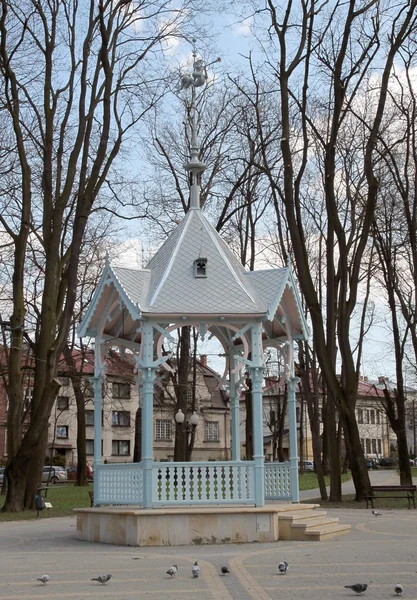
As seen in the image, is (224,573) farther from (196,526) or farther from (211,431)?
(211,431)

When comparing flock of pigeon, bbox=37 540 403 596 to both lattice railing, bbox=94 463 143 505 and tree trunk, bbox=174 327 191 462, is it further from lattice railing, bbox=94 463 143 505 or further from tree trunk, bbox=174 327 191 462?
tree trunk, bbox=174 327 191 462

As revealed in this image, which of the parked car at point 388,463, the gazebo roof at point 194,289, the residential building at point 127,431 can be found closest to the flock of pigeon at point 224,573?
the gazebo roof at point 194,289

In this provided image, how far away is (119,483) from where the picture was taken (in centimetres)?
1555

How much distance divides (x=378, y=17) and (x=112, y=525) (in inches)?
668

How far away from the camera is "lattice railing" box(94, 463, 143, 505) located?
15047 millimetres

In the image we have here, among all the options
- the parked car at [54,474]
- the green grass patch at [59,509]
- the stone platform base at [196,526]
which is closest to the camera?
the stone platform base at [196,526]

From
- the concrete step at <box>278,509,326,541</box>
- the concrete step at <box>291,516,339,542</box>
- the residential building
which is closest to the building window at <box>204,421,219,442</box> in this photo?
the residential building

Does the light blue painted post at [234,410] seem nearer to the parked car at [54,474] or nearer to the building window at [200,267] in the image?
the building window at [200,267]

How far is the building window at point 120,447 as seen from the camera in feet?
240

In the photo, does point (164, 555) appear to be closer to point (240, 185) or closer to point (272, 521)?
point (272, 521)

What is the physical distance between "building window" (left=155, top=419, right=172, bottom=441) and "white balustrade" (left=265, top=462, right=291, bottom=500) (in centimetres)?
5897

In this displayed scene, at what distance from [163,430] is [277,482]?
60903 millimetres

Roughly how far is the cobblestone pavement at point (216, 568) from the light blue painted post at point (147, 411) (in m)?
1.26

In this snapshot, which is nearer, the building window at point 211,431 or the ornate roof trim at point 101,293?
the ornate roof trim at point 101,293
